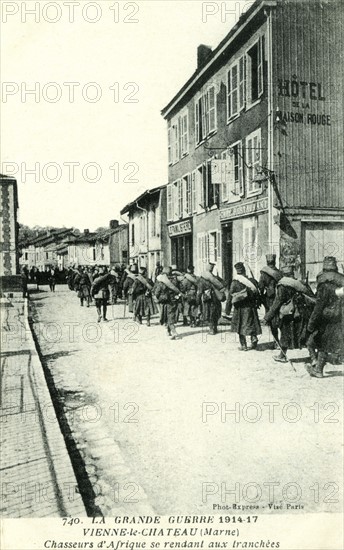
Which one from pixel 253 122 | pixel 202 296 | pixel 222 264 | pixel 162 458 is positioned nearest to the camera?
pixel 162 458

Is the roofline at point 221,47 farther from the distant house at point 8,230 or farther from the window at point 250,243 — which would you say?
the distant house at point 8,230

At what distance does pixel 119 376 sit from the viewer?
6.33 metres

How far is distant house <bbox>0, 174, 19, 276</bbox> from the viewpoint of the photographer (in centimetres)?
1611

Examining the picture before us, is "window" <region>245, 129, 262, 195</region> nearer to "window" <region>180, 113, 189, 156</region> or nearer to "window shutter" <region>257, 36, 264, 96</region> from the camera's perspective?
"window shutter" <region>257, 36, 264, 96</region>

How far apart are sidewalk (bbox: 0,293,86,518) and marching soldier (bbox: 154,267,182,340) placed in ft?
12.2

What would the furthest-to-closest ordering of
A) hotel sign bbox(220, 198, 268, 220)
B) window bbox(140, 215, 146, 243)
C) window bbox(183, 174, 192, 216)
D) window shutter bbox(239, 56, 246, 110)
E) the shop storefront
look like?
window bbox(140, 215, 146, 243) → the shop storefront → window bbox(183, 174, 192, 216) → window shutter bbox(239, 56, 246, 110) → hotel sign bbox(220, 198, 268, 220)

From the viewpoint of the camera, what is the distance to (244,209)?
13266 millimetres

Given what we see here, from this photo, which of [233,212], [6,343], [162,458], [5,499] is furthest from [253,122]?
[5,499]

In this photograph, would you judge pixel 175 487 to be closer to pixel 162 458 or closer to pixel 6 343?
pixel 162 458

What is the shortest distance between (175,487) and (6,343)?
6.13 metres

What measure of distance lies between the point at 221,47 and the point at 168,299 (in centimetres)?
824

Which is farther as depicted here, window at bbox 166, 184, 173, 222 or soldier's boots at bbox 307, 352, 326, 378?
window at bbox 166, 184, 173, 222

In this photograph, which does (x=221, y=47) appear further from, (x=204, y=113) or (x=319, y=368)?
(x=319, y=368)

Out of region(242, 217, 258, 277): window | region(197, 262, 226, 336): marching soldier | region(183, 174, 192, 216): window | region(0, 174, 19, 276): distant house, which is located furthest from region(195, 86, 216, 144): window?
region(197, 262, 226, 336): marching soldier
